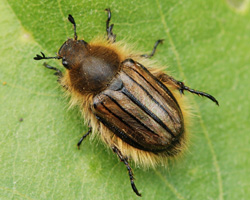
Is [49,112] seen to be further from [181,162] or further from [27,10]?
[181,162]

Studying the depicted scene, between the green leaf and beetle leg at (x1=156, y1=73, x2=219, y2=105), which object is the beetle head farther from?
beetle leg at (x1=156, y1=73, x2=219, y2=105)

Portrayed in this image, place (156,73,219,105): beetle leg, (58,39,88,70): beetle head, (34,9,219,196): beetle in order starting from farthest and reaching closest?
(156,73,219,105): beetle leg, (58,39,88,70): beetle head, (34,9,219,196): beetle

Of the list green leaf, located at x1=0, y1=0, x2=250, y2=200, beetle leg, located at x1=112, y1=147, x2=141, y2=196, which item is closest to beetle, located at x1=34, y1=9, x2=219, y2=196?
beetle leg, located at x1=112, y1=147, x2=141, y2=196

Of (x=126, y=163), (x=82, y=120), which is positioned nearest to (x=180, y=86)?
(x=126, y=163)

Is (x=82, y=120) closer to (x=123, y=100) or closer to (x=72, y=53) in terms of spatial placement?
(x=123, y=100)

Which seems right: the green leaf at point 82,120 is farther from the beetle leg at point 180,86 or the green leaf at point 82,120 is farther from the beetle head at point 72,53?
the beetle leg at point 180,86

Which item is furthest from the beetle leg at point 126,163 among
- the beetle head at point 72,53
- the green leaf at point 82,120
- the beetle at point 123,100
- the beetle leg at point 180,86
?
the beetle head at point 72,53
